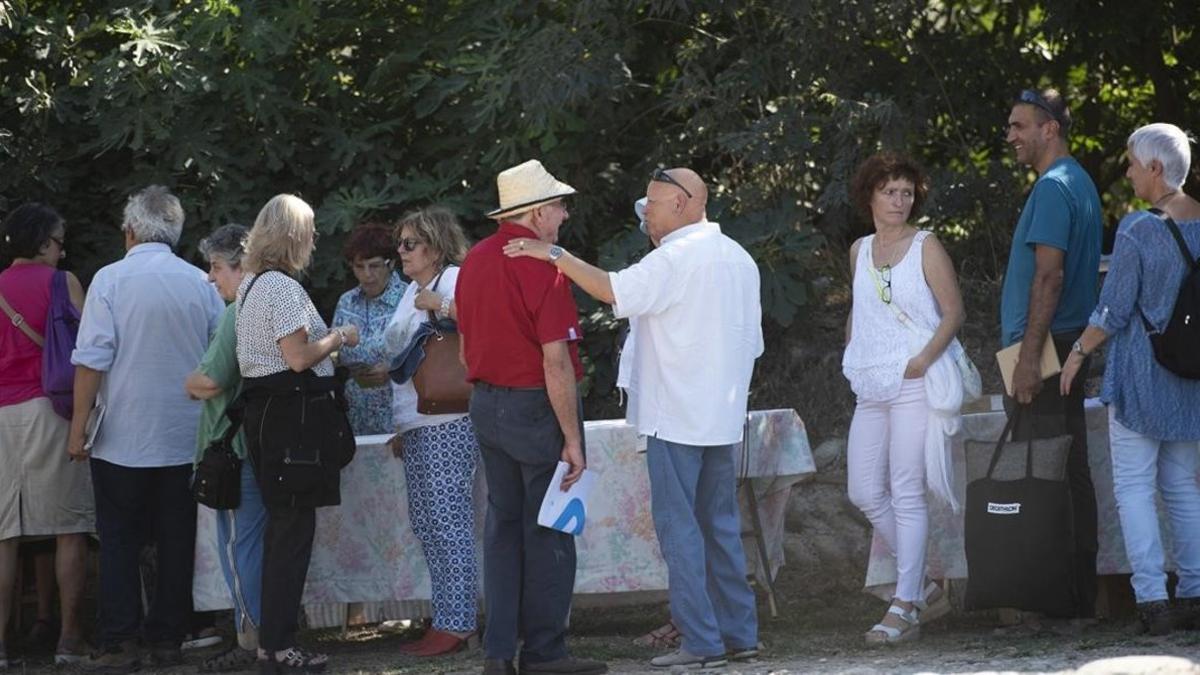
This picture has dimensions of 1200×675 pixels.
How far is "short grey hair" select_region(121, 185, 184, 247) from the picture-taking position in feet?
22.3

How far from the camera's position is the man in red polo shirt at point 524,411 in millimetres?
5629

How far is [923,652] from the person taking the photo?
20.1 ft

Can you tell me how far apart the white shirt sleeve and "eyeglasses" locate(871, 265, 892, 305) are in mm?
974

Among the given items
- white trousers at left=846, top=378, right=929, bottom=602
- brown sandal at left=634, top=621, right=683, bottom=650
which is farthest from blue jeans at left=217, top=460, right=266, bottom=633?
white trousers at left=846, top=378, right=929, bottom=602

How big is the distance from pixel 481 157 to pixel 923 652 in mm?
3938

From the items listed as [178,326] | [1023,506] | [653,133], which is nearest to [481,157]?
[653,133]

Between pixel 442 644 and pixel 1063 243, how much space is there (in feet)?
9.12

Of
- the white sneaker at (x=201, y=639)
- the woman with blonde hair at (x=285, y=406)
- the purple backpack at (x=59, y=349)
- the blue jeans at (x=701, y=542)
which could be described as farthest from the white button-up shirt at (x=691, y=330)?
Answer: the purple backpack at (x=59, y=349)

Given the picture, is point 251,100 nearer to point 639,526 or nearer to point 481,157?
point 481,157

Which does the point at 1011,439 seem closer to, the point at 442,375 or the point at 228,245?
the point at 442,375

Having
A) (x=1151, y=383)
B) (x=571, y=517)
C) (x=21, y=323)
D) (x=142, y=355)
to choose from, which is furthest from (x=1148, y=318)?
(x=21, y=323)

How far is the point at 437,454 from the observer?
648 centimetres

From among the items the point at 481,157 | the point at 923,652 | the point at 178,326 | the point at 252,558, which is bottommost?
the point at 923,652

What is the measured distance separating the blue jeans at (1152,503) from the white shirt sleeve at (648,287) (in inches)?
A: 66.8
